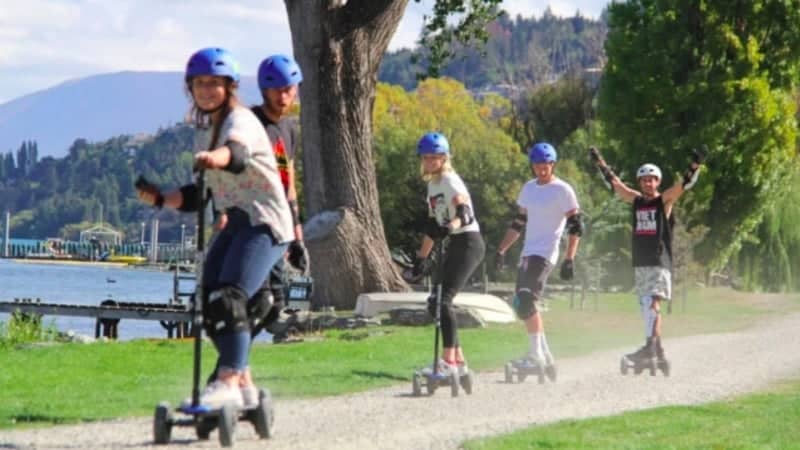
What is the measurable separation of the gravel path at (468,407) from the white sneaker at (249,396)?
0.71 ft

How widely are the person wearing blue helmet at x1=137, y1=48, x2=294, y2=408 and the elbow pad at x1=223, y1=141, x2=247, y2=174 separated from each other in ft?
0.03

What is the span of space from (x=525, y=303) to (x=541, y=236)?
643 millimetres

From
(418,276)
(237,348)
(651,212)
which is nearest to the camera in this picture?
(237,348)

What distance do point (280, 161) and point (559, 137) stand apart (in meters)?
77.5

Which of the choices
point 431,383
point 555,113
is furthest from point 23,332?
point 555,113

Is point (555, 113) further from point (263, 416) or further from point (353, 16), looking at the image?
point (263, 416)

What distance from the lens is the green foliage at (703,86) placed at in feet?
144

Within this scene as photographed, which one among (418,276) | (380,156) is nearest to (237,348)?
(418,276)

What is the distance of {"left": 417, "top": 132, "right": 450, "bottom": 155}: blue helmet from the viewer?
14.2 meters

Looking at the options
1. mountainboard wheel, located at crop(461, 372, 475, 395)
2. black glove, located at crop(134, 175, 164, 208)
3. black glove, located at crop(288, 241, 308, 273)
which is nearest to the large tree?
mountainboard wheel, located at crop(461, 372, 475, 395)

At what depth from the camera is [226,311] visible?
31.9 feet

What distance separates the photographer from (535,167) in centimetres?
1600

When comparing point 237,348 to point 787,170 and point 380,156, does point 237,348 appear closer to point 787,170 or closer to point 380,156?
point 787,170

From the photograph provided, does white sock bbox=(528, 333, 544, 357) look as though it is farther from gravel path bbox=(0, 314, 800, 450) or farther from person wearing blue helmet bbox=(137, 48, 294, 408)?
person wearing blue helmet bbox=(137, 48, 294, 408)
